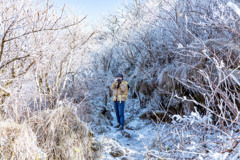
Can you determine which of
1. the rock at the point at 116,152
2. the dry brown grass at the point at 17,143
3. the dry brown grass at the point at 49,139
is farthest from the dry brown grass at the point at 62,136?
the rock at the point at 116,152

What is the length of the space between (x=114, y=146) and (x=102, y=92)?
24.1 feet

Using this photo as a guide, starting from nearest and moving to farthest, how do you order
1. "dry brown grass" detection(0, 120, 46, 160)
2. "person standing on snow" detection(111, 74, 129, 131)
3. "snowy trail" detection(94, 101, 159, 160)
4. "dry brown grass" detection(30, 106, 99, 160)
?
1. "dry brown grass" detection(0, 120, 46, 160)
2. "dry brown grass" detection(30, 106, 99, 160)
3. "snowy trail" detection(94, 101, 159, 160)
4. "person standing on snow" detection(111, 74, 129, 131)

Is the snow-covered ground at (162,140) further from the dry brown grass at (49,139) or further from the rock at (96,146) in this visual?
the dry brown grass at (49,139)

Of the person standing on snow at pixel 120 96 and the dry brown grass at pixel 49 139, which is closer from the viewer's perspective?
the dry brown grass at pixel 49 139

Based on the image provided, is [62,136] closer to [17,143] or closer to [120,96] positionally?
[17,143]

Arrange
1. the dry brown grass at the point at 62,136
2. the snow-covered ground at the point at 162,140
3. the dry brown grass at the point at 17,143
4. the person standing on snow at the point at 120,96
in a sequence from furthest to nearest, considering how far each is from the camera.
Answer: the person standing on snow at the point at 120,96 → the dry brown grass at the point at 62,136 → the dry brown grass at the point at 17,143 → the snow-covered ground at the point at 162,140

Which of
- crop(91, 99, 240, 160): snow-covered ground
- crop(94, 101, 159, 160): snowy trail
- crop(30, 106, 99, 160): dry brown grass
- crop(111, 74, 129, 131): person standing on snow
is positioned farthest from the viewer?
crop(111, 74, 129, 131): person standing on snow

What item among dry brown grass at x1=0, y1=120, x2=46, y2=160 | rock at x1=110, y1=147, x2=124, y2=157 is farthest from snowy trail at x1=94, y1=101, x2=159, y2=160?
dry brown grass at x1=0, y1=120, x2=46, y2=160

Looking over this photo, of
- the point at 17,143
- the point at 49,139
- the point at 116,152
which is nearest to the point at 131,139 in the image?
the point at 116,152

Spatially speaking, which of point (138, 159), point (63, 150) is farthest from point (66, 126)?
point (138, 159)

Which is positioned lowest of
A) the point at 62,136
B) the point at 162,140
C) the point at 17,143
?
the point at 162,140

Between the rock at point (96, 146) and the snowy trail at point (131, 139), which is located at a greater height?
the rock at point (96, 146)

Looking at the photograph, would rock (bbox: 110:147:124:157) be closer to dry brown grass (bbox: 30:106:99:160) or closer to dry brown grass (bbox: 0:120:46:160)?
dry brown grass (bbox: 30:106:99:160)

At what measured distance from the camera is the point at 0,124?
2.19 meters
